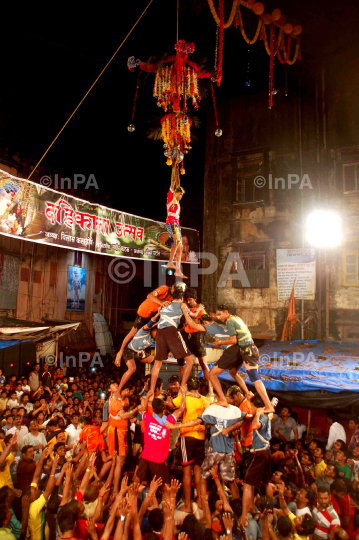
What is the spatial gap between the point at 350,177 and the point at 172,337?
1072cm

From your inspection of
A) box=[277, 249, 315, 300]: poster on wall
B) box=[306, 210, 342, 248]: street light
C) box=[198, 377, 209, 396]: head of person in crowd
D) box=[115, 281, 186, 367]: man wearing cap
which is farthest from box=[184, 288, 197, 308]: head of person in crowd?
box=[306, 210, 342, 248]: street light

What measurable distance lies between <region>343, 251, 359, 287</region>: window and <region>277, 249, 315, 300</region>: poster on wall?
1076 millimetres

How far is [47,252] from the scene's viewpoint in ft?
69.8

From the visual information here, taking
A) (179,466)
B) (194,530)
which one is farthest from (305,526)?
(179,466)

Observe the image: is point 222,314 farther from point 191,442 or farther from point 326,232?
point 326,232

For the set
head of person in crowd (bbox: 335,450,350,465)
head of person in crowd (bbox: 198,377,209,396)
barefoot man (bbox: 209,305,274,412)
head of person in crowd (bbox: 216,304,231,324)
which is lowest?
head of person in crowd (bbox: 335,450,350,465)

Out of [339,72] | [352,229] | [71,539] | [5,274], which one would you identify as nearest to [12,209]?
[5,274]

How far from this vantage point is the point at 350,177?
14359mm

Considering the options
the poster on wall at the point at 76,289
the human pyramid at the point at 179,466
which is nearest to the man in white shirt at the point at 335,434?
the human pyramid at the point at 179,466

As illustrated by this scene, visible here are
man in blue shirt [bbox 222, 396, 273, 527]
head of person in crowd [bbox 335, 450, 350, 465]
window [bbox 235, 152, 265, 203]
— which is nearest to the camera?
man in blue shirt [bbox 222, 396, 273, 527]

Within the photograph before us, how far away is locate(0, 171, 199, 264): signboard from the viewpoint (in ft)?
37.2

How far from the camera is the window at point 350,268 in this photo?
45.5 ft

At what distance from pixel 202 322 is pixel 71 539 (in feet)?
13.5

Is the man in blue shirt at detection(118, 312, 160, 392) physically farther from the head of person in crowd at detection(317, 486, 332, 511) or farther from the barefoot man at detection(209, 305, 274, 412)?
the head of person in crowd at detection(317, 486, 332, 511)
